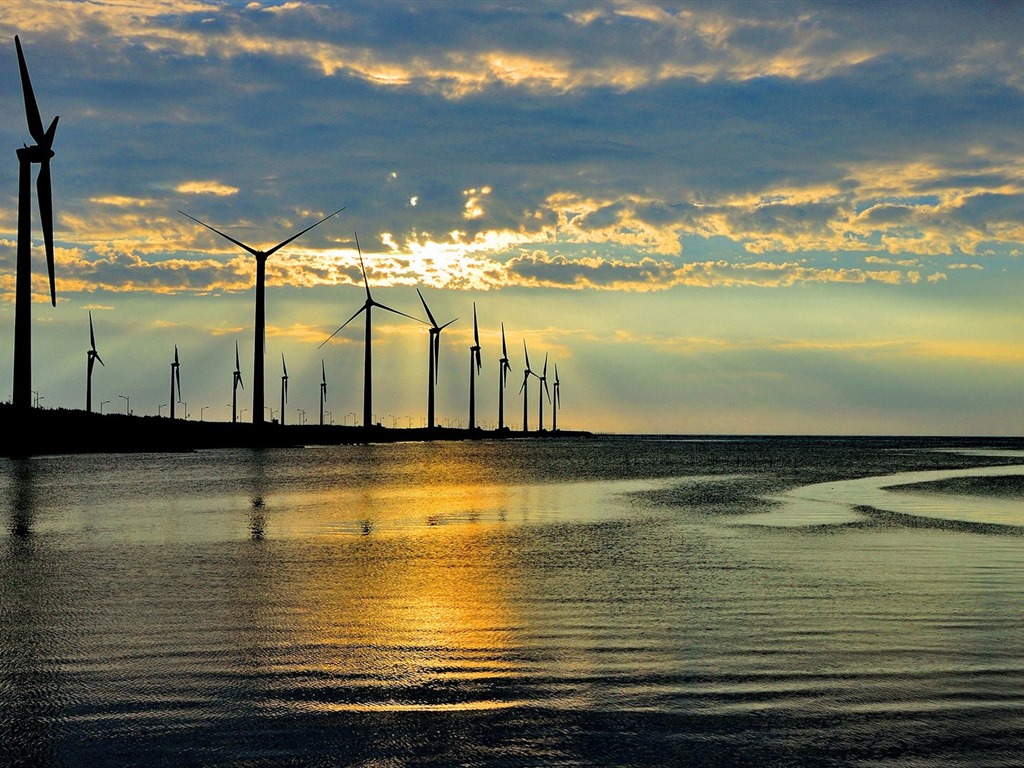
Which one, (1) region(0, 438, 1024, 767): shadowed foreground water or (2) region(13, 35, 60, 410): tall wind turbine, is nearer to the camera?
(1) region(0, 438, 1024, 767): shadowed foreground water

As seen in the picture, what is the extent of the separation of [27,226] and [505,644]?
72.7 metres

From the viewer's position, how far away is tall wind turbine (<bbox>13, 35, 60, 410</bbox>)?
74.9 m

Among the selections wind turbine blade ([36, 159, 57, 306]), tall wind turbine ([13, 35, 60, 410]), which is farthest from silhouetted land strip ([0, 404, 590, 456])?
wind turbine blade ([36, 159, 57, 306])

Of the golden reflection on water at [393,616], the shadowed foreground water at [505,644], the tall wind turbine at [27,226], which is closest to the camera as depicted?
the shadowed foreground water at [505,644]

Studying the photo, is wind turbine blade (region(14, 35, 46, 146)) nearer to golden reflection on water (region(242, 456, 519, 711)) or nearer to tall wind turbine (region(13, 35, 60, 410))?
tall wind turbine (region(13, 35, 60, 410))

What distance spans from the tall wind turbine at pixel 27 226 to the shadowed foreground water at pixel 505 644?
46.2m

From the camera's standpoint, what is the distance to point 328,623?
49.7 feet

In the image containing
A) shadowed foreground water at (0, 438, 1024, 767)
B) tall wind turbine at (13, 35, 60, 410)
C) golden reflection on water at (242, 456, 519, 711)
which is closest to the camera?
shadowed foreground water at (0, 438, 1024, 767)

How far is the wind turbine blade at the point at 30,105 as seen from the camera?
250ft

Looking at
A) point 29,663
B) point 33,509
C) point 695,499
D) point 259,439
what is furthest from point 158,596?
point 259,439

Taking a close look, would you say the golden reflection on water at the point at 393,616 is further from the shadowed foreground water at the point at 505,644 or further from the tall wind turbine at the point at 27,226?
the tall wind turbine at the point at 27,226

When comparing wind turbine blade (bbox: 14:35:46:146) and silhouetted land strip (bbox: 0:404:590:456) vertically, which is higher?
wind turbine blade (bbox: 14:35:46:146)

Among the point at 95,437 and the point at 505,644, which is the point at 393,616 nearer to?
the point at 505,644


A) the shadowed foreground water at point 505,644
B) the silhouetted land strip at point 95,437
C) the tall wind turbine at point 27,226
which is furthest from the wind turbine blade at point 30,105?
the shadowed foreground water at point 505,644
